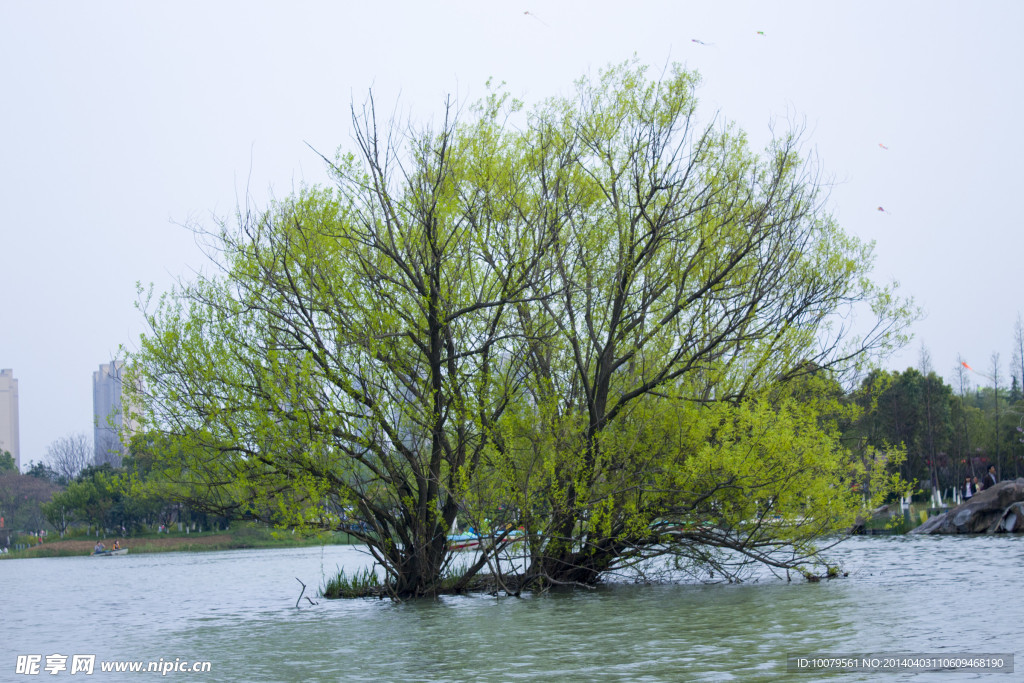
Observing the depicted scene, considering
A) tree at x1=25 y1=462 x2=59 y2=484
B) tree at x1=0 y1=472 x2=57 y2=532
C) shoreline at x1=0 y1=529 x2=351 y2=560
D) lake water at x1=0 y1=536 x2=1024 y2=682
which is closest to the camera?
lake water at x1=0 y1=536 x2=1024 y2=682

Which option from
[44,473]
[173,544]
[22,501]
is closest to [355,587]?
[173,544]

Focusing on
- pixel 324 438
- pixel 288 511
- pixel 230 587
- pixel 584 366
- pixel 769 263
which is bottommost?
pixel 230 587

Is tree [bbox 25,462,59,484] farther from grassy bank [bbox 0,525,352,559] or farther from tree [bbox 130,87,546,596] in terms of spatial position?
tree [bbox 130,87,546,596]

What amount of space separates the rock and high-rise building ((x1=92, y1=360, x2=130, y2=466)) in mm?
31609

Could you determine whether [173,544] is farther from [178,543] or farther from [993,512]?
[993,512]

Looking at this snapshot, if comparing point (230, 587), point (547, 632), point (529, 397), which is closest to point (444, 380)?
point (529, 397)

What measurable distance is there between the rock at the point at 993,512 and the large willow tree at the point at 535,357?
19579mm

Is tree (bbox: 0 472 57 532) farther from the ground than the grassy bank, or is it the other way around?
tree (bbox: 0 472 57 532)

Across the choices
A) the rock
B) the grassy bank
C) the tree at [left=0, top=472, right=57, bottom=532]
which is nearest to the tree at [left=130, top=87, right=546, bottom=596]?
the rock

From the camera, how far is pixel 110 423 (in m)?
18.0

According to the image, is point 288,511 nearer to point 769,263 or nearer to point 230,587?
point 769,263

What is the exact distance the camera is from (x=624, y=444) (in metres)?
20.4

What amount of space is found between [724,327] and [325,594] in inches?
465

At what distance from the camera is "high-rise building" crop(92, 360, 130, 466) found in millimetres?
18453
